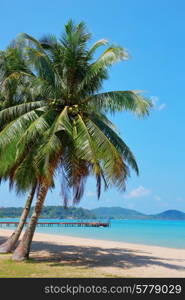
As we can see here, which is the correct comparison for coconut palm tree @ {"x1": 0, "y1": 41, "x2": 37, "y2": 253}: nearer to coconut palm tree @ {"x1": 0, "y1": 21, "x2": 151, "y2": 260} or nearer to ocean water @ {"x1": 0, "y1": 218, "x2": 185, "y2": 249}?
coconut palm tree @ {"x1": 0, "y1": 21, "x2": 151, "y2": 260}

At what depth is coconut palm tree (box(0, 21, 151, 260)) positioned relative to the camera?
34.4 feet

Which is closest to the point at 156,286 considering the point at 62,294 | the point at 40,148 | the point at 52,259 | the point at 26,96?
the point at 62,294

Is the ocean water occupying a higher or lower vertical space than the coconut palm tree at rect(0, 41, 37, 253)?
lower

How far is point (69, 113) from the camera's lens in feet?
38.0

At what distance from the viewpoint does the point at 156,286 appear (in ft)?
22.9

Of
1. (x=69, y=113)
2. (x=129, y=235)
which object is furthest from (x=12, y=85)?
(x=129, y=235)

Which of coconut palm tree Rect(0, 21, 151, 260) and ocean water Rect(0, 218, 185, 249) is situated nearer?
coconut palm tree Rect(0, 21, 151, 260)

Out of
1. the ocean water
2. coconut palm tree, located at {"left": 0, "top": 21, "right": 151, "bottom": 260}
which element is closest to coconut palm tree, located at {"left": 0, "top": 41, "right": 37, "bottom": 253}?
coconut palm tree, located at {"left": 0, "top": 21, "right": 151, "bottom": 260}

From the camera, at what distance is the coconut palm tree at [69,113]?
10.5 m

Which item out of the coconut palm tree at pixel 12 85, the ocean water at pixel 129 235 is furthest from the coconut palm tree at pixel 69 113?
the ocean water at pixel 129 235

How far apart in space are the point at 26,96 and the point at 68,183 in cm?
379

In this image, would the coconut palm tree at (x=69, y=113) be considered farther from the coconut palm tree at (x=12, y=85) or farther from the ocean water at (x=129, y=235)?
the ocean water at (x=129, y=235)

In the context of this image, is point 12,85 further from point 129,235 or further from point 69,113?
point 129,235

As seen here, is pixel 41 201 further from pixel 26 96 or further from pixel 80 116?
pixel 26 96
